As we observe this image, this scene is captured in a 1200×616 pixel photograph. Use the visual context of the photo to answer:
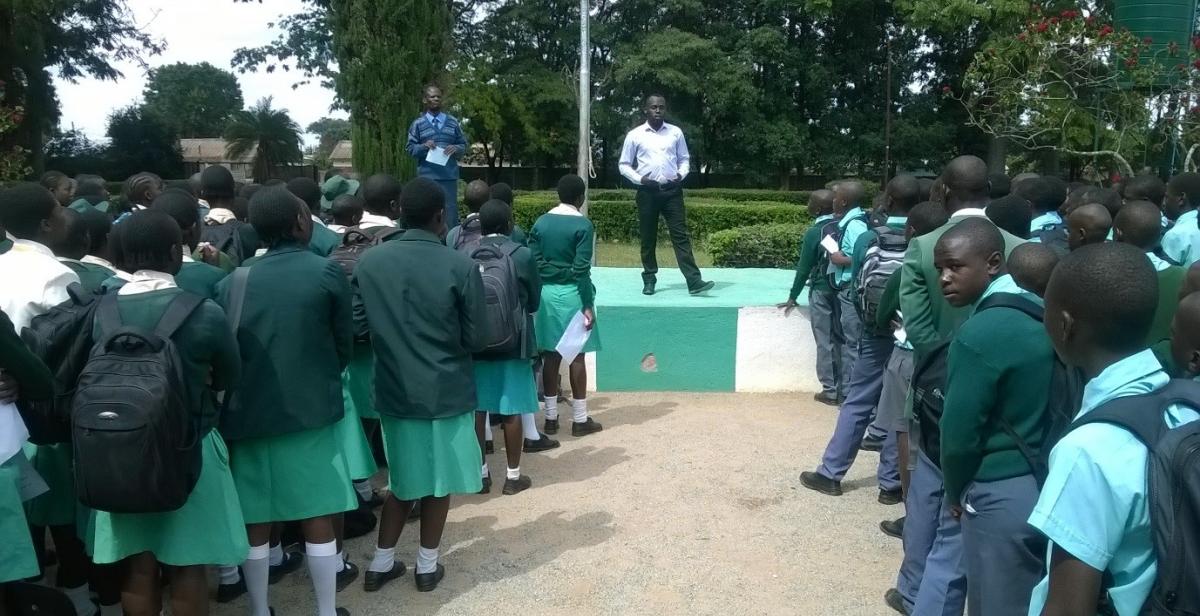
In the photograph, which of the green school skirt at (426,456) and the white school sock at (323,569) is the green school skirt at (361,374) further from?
the white school sock at (323,569)

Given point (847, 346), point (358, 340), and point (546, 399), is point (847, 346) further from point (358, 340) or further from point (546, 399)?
point (358, 340)

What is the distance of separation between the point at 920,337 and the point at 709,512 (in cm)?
176

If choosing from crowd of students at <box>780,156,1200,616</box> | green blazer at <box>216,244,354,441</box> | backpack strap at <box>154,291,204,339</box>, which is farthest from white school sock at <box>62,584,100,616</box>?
crowd of students at <box>780,156,1200,616</box>

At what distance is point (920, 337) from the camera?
3.91 m

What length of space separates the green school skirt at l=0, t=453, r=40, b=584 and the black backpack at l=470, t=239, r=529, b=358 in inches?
84.8

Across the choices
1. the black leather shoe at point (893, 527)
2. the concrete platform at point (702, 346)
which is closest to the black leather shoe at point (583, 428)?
the concrete platform at point (702, 346)

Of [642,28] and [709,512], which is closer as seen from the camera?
[709,512]

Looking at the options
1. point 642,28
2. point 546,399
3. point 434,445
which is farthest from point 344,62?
point 642,28

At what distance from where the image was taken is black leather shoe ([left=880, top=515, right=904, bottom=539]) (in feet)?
15.9

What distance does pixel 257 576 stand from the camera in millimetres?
3684

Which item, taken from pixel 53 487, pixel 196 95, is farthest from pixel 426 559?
pixel 196 95

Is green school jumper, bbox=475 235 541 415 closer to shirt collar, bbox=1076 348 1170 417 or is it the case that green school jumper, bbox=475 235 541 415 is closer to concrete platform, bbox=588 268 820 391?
concrete platform, bbox=588 268 820 391

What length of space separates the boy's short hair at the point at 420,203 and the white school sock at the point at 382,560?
1.46 m

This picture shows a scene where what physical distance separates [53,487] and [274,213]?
1.33m
